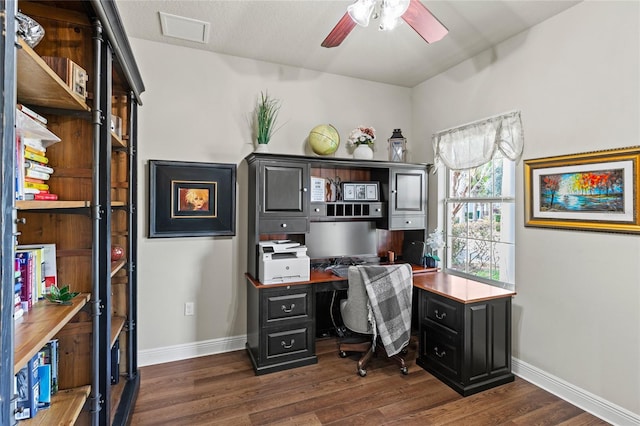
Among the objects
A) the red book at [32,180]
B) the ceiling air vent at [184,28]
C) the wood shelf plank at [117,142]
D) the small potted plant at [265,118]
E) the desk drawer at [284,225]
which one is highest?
the ceiling air vent at [184,28]

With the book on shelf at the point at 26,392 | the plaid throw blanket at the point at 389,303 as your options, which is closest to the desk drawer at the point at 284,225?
the plaid throw blanket at the point at 389,303

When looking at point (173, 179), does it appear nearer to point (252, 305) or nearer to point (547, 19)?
point (252, 305)

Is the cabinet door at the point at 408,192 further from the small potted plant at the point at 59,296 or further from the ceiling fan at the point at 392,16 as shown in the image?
the small potted plant at the point at 59,296

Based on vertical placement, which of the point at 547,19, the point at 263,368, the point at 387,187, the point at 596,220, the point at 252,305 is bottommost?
the point at 263,368

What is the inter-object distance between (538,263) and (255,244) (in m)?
2.34

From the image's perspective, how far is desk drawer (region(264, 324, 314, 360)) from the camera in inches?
110

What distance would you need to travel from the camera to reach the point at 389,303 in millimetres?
2725

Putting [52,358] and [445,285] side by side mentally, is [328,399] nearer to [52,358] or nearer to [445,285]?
[445,285]

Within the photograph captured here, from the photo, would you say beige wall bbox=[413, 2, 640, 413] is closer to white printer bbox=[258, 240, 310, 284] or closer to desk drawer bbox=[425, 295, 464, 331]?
desk drawer bbox=[425, 295, 464, 331]

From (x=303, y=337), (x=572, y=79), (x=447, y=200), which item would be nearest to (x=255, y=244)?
(x=303, y=337)

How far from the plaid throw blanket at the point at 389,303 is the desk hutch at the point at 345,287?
237mm

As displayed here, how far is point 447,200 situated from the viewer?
12.0 ft

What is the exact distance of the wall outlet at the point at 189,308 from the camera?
3.08 metres

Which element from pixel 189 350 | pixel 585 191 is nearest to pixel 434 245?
pixel 585 191
